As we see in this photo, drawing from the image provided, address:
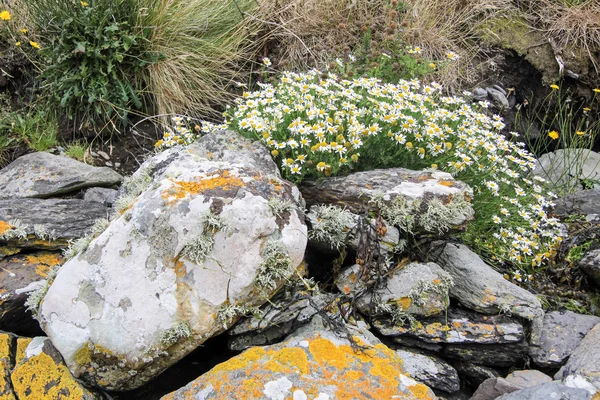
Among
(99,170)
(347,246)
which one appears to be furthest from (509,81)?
(99,170)

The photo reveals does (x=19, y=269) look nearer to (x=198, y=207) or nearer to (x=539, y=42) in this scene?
(x=198, y=207)

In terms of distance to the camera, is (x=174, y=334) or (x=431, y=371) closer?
(x=174, y=334)

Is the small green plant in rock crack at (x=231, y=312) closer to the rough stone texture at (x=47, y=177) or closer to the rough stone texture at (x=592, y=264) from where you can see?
the rough stone texture at (x=47, y=177)

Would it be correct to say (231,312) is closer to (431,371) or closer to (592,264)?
(431,371)

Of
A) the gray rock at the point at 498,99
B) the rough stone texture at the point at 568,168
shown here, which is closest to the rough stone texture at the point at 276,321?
the rough stone texture at the point at 568,168

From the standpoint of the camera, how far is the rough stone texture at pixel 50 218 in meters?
3.44

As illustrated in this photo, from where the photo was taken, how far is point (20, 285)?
10.4 ft

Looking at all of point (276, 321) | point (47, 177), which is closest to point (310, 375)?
point (276, 321)

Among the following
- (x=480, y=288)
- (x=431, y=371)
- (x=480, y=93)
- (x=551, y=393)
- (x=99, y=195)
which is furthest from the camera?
(x=480, y=93)

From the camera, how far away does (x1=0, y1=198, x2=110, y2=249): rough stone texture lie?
344 centimetres

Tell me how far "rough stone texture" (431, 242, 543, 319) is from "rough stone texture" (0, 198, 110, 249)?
2.26 meters

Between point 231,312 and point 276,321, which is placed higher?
point 231,312

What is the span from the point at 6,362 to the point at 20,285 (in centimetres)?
53

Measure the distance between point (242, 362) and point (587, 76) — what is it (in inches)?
227
